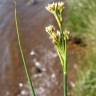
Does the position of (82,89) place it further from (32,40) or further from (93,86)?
(32,40)

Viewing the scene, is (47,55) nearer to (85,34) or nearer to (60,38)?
(85,34)

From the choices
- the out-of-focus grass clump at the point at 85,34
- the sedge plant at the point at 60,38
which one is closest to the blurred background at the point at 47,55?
the out-of-focus grass clump at the point at 85,34

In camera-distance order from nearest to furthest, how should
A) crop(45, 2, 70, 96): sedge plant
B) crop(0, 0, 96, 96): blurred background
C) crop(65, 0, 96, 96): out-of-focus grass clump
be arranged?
crop(45, 2, 70, 96): sedge plant, crop(65, 0, 96, 96): out-of-focus grass clump, crop(0, 0, 96, 96): blurred background

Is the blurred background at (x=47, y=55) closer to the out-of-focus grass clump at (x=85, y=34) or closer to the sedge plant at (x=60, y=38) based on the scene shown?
the out-of-focus grass clump at (x=85, y=34)

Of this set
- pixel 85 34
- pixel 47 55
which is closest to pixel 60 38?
pixel 85 34

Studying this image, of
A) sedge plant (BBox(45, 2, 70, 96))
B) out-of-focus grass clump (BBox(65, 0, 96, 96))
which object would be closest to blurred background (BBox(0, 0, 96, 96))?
out-of-focus grass clump (BBox(65, 0, 96, 96))

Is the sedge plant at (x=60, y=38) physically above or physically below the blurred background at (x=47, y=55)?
above

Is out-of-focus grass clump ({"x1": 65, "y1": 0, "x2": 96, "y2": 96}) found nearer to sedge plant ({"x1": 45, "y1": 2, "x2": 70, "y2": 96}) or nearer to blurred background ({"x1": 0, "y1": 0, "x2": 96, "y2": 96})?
blurred background ({"x1": 0, "y1": 0, "x2": 96, "y2": 96})
